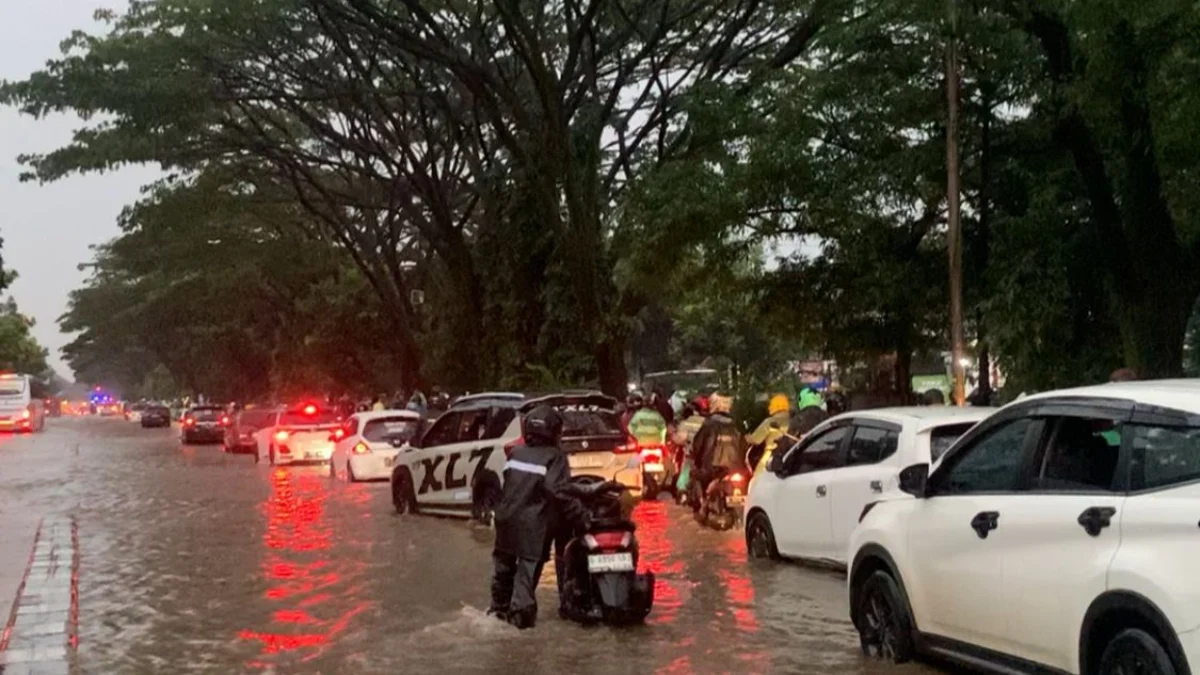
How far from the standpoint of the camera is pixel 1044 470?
22.6 feet

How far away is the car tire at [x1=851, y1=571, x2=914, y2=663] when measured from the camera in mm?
8031

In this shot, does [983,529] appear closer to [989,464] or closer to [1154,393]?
[989,464]

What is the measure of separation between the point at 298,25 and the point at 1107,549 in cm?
2570

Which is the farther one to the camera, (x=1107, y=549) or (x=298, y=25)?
(x=298, y=25)

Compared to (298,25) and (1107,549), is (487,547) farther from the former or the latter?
(298,25)

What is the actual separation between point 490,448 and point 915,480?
9468 millimetres

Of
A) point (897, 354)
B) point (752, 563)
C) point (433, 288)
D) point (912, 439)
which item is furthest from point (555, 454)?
point (433, 288)

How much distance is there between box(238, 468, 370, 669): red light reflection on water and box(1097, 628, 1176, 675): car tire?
527 centimetres

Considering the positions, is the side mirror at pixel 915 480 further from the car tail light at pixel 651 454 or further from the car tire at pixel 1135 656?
the car tail light at pixel 651 454

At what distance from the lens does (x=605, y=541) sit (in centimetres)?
1007

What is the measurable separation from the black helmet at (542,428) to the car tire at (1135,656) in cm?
459

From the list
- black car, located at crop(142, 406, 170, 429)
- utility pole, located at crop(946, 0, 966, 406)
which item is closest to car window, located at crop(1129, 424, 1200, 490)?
utility pole, located at crop(946, 0, 966, 406)

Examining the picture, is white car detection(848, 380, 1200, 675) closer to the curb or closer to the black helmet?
the black helmet

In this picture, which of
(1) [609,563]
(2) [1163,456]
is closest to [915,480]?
(2) [1163,456]
